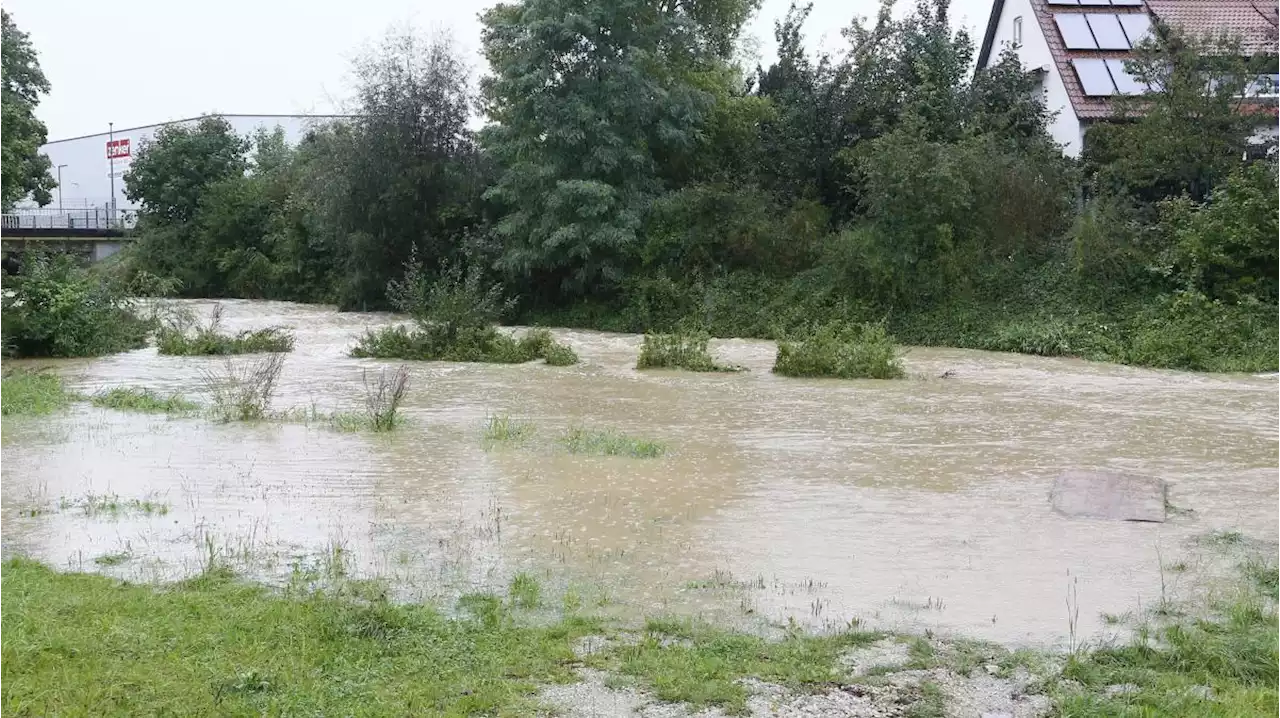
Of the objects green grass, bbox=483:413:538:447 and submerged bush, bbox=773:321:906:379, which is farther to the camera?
submerged bush, bbox=773:321:906:379

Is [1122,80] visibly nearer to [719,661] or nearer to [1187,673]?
[1187,673]

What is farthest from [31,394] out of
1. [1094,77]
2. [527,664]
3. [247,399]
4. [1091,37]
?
[1091,37]

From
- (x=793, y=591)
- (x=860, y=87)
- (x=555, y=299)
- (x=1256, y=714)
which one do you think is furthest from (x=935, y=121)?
(x=1256, y=714)

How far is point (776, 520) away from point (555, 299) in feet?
71.6

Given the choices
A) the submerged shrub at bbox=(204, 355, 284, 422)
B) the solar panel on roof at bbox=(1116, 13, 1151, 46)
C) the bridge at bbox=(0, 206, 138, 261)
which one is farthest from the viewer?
the bridge at bbox=(0, 206, 138, 261)

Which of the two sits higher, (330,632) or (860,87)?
(860,87)

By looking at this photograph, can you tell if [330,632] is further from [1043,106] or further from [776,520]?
[1043,106]

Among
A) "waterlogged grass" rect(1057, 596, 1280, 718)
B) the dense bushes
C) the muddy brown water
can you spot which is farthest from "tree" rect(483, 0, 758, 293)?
"waterlogged grass" rect(1057, 596, 1280, 718)

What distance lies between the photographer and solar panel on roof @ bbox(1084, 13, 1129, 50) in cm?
3167

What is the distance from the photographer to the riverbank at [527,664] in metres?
5.15

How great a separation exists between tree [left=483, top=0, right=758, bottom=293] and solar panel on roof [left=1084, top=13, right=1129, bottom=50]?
11.2 meters

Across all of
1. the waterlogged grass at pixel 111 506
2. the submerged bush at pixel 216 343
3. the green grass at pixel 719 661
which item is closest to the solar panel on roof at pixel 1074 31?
the submerged bush at pixel 216 343

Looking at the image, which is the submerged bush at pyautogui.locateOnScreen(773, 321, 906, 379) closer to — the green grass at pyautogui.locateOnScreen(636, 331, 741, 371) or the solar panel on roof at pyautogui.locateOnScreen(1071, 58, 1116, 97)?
the green grass at pyautogui.locateOnScreen(636, 331, 741, 371)

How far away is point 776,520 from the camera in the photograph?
375 inches
